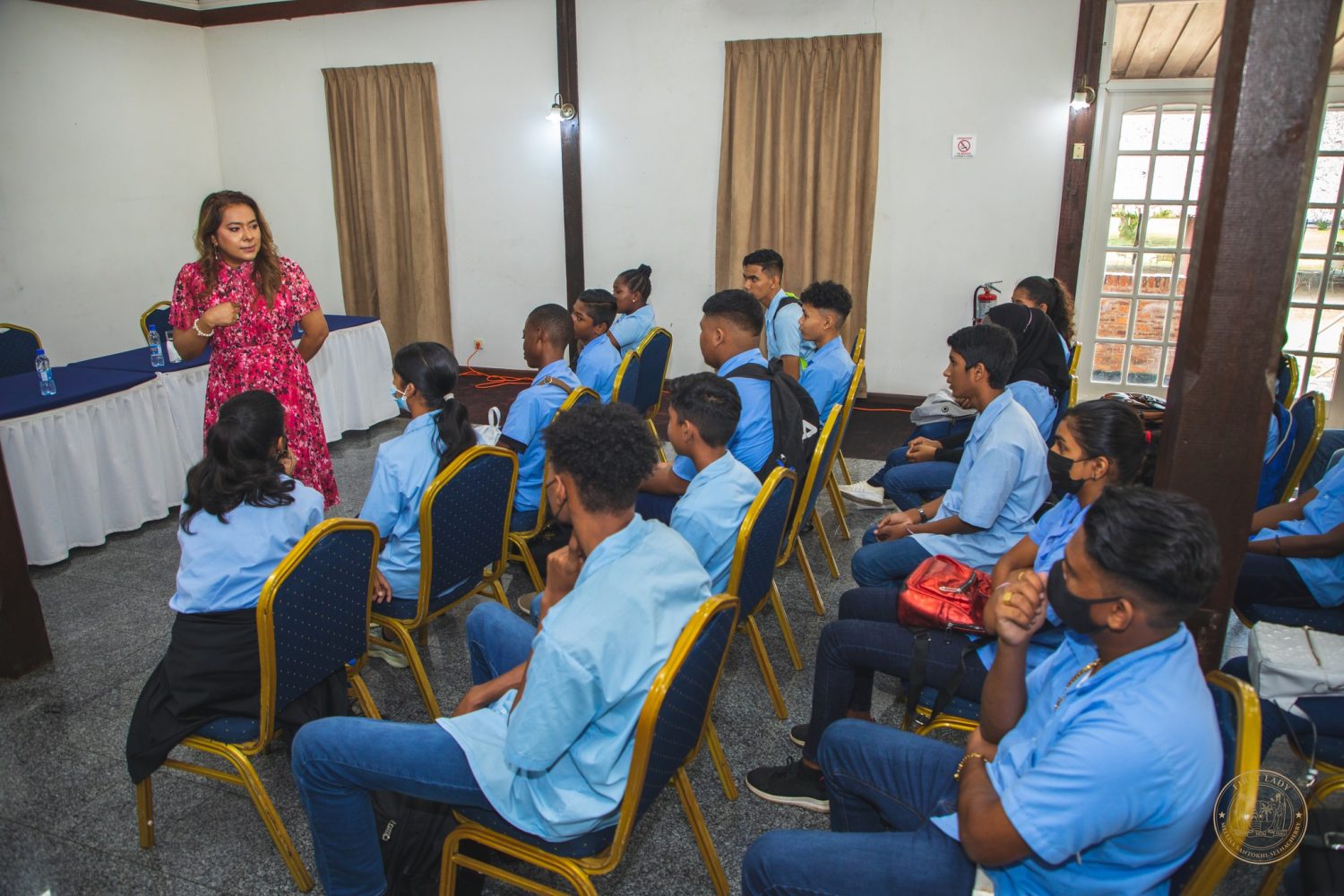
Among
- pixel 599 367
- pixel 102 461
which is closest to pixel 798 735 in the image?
pixel 599 367

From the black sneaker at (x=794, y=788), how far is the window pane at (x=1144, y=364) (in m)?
5.09

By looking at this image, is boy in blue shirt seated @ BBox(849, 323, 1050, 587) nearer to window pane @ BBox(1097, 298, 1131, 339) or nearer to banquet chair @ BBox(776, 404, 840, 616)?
banquet chair @ BBox(776, 404, 840, 616)

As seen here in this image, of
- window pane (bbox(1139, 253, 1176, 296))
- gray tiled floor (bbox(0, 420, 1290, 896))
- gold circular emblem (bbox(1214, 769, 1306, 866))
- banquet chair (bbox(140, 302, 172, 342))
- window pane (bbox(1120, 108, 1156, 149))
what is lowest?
gray tiled floor (bbox(0, 420, 1290, 896))

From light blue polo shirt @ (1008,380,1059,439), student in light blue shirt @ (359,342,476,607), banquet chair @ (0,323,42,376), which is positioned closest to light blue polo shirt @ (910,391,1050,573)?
light blue polo shirt @ (1008,380,1059,439)

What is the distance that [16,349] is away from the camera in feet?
15.4

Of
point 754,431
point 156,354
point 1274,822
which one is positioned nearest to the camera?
point 1274,822

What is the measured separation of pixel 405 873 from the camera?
1.90 metres

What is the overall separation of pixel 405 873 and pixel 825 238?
5206mm

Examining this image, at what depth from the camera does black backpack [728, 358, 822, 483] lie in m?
3.01

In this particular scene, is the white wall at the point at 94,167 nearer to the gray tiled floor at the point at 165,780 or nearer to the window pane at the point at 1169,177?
the gray tiled floor at the point at 165,780

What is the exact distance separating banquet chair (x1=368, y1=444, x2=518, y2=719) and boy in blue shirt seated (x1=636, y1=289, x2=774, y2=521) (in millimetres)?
475

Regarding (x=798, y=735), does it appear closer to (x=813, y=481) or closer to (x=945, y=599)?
(x=945, y=599)

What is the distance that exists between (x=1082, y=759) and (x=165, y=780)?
7.61 ft

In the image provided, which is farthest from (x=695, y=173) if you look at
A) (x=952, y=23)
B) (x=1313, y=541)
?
(x=1313, y=541)
